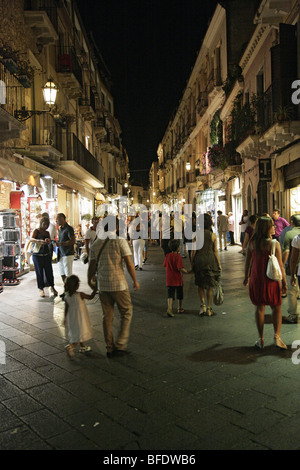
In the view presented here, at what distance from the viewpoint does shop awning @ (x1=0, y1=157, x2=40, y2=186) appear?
33.3 feet

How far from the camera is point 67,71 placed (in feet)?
61.5

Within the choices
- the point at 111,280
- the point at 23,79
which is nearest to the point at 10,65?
the point at 23,79

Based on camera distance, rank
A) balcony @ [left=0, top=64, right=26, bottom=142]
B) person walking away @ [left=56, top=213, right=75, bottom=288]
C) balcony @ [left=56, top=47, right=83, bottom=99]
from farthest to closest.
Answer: balcony @ [left=56, top=47, right=83, bottom=99] → balcony @ [left=0, top=64, right=26, bottom=142] → person walking away @ [left=56, top=213, right=75, bottom=288]

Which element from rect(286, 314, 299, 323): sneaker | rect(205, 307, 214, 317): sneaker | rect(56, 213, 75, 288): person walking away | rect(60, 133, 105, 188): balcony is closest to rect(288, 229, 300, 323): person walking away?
rect(286, 314, 299, 323): sneaker

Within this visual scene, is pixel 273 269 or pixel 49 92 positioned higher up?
pixel 49 92

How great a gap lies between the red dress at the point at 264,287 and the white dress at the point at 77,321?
6.98 ft

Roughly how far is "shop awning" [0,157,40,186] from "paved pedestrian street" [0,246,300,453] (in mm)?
4458

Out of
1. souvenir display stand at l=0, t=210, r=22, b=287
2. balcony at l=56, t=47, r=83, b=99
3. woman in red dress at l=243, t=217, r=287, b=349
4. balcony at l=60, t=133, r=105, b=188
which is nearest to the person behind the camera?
woman in red dress at l=243, t=217, r=287, b=349

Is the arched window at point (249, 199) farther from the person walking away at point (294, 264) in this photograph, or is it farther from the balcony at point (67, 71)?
the person walking away at point (294, 264)

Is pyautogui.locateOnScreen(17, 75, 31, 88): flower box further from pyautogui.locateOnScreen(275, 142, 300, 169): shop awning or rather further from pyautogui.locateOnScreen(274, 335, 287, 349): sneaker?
pyautogui.locateOnScreen(274, 335, 287, 349): sneaker

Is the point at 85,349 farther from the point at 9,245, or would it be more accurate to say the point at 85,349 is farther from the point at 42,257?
the point at 9,245

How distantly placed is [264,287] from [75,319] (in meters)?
2.38

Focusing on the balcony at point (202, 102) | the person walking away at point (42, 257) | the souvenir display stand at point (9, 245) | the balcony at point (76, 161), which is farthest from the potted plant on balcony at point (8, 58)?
the balcony at point (202, 102)
